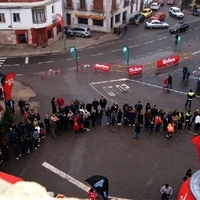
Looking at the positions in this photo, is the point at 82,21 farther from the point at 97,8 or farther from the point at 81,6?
the point at 97,8

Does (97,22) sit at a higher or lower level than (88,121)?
lower

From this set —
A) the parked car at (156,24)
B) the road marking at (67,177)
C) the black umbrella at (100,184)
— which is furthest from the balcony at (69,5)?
the black umbrella at (100,184)

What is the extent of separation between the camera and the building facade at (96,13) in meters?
42.2

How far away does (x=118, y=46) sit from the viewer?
38.5 meters

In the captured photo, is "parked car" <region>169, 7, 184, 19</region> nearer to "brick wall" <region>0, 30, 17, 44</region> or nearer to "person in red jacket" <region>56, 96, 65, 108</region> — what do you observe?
"brick wall" <region>0, 30, 17, 44</region>

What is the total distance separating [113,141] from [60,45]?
22056mm

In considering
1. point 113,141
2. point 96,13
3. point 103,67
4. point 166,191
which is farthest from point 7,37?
point 166,191

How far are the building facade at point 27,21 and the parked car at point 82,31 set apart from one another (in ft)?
11.7

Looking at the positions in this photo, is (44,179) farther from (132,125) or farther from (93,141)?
(132,125)

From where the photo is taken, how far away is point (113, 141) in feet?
65.7

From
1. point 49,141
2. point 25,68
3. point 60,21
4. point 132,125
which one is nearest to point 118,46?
point 60,21

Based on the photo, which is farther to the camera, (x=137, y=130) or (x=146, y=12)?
(x=146, y=12)

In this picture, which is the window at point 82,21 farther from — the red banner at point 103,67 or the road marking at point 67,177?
the road marking at point 67,177

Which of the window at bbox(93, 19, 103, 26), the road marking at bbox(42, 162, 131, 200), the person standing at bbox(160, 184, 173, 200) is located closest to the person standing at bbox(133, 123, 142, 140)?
the road marking at bbox(42, 162, 131, 200)
